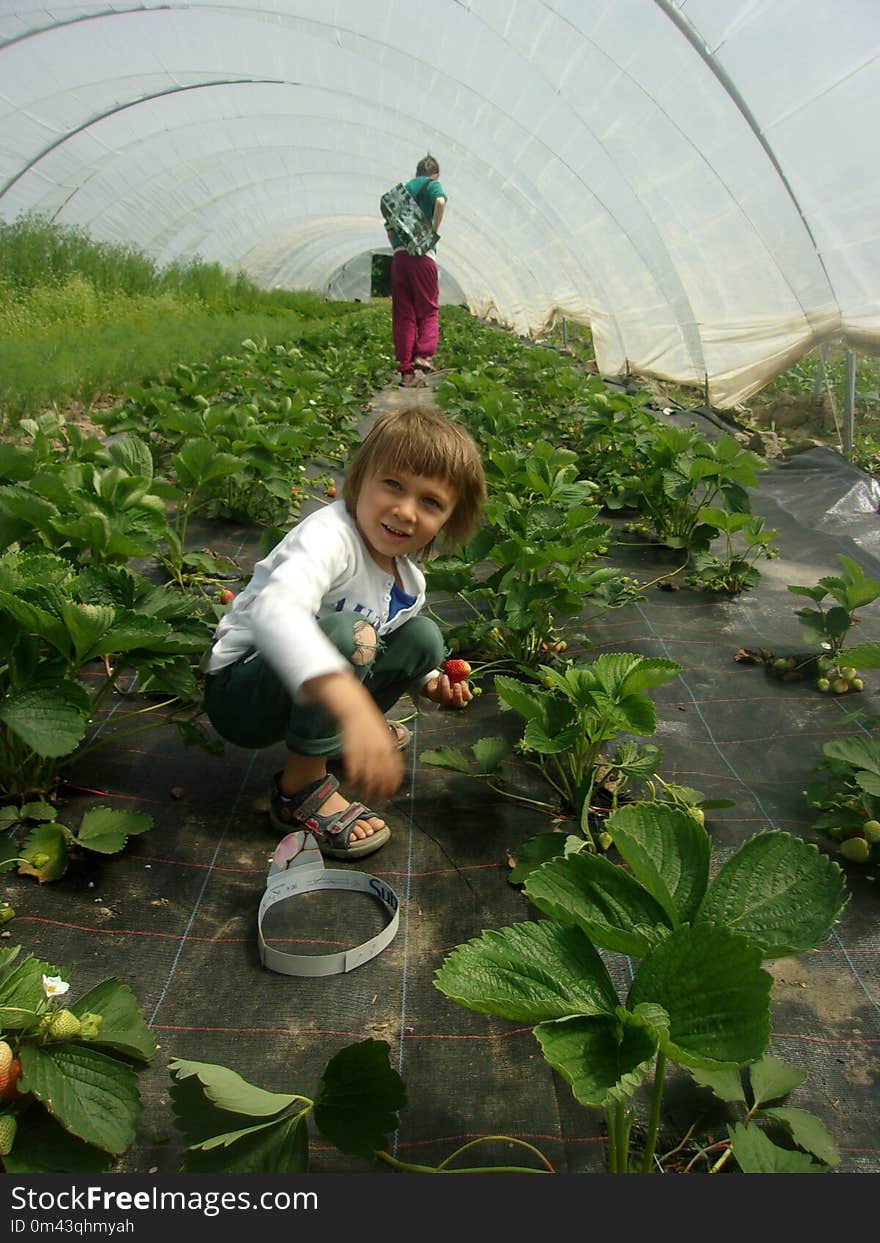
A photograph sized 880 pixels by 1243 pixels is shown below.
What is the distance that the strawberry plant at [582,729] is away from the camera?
160cm

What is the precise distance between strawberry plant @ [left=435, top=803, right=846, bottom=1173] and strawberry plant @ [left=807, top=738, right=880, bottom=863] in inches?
27.0

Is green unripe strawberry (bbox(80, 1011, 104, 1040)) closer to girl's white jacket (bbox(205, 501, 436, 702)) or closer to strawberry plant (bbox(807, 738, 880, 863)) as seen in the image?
girl's white jacket (bbox(205, 501, 436, 702))

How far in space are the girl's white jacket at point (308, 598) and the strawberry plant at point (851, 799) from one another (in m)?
0.91

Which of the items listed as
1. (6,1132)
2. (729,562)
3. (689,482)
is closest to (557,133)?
(689,482)

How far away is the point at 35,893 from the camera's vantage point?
1.53m

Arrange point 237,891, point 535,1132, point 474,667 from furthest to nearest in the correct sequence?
1. point 474,667
2. point 237,891
3. point 535,1132

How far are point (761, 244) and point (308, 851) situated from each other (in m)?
5.71

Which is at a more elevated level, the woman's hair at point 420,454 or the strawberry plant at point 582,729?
the woman's hair at point 420,454

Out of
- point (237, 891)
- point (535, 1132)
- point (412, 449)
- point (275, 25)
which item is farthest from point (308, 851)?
point (275, 25)

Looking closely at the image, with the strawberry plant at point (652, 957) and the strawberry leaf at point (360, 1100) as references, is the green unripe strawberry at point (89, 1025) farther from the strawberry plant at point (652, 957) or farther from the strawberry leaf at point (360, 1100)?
the strawberry plant at point (652, 957)

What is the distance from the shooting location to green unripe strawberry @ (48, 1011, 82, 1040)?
1.07 meters

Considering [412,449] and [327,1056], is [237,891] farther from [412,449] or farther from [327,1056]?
[412,449]

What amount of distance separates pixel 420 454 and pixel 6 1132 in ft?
4.11

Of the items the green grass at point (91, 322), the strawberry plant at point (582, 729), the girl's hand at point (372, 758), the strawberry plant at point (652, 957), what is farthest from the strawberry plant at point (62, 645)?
the green grass at point (91, 322)
